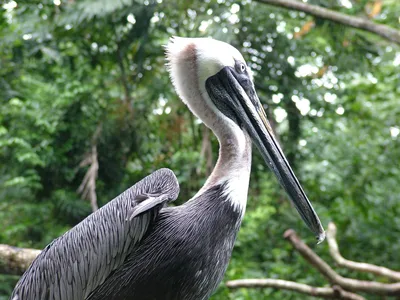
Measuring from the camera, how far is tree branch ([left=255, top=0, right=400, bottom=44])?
16.4 ft

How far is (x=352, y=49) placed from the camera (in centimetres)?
631

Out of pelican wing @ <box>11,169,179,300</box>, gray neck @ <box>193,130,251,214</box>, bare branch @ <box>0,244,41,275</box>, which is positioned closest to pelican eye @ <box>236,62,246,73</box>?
gray neck @ <box>193,130,251,214</box>

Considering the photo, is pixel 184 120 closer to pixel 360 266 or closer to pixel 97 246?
pixel 360 266

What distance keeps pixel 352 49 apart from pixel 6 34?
152 inches

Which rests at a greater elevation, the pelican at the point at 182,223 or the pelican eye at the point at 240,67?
the pelican eye at the point at 240,67

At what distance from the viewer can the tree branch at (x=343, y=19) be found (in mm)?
5000

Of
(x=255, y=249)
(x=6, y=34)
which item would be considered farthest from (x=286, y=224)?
(x=6, y=34)

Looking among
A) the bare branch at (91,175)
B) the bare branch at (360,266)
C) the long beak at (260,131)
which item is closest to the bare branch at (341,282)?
Result: the bare branch at (360,266)

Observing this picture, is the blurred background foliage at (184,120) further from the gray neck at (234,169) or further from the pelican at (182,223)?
the gray neck at (234,169)

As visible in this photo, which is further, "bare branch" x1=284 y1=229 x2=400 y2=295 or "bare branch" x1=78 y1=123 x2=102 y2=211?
"bare branch" x1=78 y1=123 x2=102 y2=211

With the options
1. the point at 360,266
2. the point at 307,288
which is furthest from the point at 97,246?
the point at 360,266

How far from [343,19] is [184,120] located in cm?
216

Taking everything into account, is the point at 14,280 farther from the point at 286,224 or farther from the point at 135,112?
the point at 286,224

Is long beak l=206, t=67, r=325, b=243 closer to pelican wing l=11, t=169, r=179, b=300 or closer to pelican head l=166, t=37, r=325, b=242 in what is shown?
pelican head l=166, t=37, r=325, b=242
